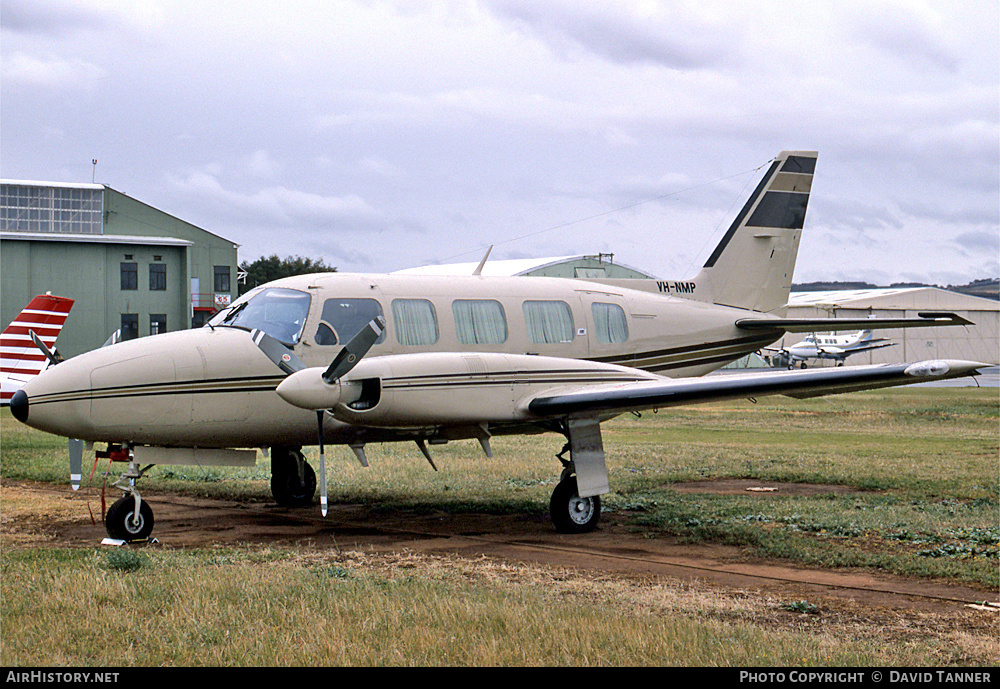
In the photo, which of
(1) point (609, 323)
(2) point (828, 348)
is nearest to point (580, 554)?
(1) point (609, 323)

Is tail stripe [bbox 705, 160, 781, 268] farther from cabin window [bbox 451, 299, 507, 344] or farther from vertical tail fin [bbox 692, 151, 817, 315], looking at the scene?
cabin window [bbox 451, 299, 507, 344]

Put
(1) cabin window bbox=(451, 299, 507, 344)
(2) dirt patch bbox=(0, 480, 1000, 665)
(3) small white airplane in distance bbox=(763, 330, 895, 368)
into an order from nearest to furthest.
→ (2) dirt patch bbox=(0, 480, 1000, 665) → (1) cabin window bbox=(451, 299, 507, 344) → (3) small white airplane in distance bbox=(763, 330, 895, 368)

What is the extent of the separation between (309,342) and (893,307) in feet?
266

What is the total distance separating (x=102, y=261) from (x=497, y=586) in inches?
2250

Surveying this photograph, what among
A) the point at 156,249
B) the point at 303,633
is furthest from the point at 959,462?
the point at 156,249

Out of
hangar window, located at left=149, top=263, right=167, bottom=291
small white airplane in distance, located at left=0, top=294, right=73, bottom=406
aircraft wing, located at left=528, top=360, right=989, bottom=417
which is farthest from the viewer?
hangar window, located at left=149, top=263, right=167, bottom=291

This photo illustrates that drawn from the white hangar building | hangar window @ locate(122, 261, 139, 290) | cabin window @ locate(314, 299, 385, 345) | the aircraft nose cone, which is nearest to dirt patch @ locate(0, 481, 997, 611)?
the aircraft nose cone

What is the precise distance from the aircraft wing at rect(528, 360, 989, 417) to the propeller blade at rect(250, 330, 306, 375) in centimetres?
298

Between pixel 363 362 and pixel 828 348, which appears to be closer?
pixel 363 362

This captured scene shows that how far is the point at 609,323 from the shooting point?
15188mm

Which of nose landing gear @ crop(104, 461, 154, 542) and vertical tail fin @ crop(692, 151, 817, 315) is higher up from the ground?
vertical tail fin @ crop(692, 151, 817, 315)

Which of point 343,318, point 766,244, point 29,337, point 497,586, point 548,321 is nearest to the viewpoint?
point 497,586

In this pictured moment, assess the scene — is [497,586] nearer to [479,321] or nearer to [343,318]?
[343,318]

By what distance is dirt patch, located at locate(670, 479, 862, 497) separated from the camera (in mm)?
16359
